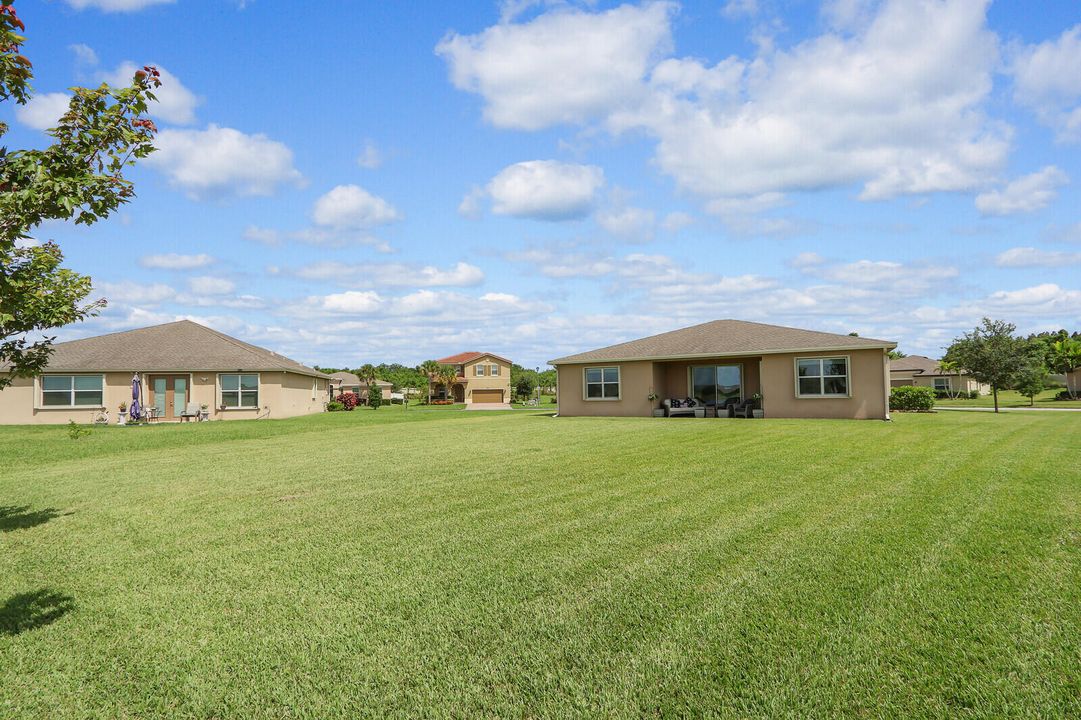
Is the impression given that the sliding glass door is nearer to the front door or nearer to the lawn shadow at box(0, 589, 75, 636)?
the lawn shadow at box(0, 589, 75, 636)

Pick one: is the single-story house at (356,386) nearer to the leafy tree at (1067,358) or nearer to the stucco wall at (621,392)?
the stucco wall at (621,392)

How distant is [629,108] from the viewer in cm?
1580

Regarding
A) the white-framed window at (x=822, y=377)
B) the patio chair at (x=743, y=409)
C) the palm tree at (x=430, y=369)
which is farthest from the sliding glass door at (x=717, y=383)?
the palm tree at (x=430, y=369)

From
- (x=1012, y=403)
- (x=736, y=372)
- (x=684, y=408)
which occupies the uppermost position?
(x=736, y=372)

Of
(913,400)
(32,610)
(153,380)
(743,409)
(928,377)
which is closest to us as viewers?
(32,610)

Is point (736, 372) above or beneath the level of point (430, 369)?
beneath

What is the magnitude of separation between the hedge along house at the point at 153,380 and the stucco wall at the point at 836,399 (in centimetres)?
2464

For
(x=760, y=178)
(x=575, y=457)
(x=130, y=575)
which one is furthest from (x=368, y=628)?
(x=760, y=178)

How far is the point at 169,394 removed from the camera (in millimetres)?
29969

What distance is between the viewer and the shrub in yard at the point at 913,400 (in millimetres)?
28359

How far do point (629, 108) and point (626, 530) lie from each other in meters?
13.3

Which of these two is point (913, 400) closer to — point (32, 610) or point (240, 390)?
point (32, 610)

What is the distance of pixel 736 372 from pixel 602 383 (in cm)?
592

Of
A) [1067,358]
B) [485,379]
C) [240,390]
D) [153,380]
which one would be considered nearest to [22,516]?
[240,390]
